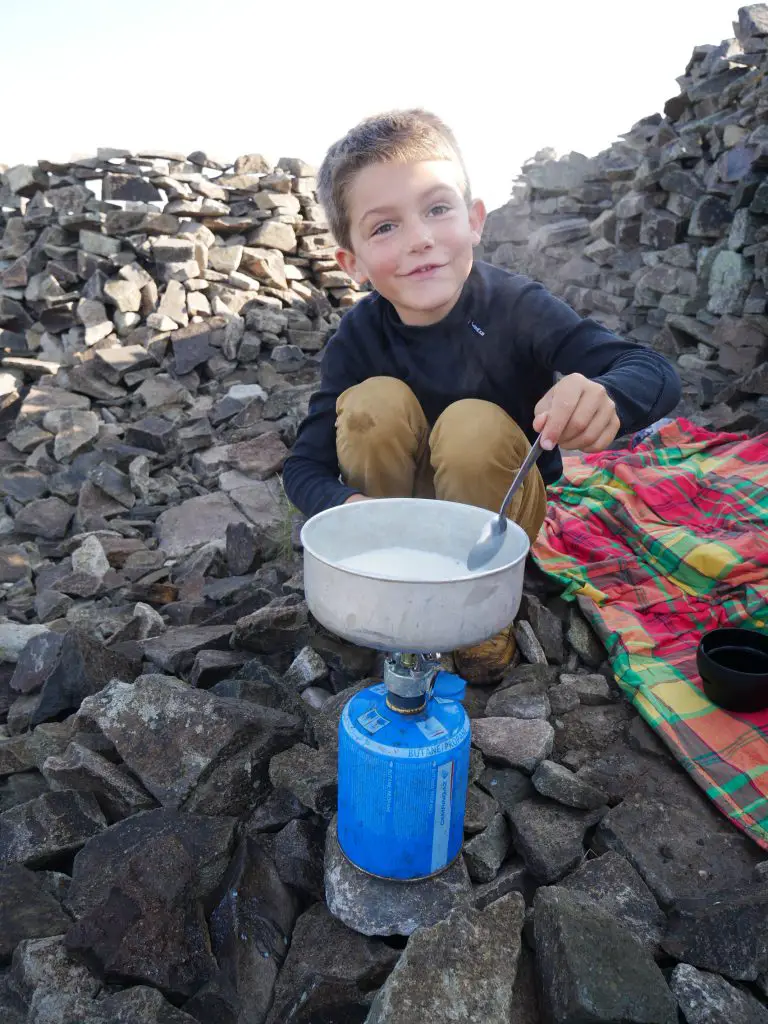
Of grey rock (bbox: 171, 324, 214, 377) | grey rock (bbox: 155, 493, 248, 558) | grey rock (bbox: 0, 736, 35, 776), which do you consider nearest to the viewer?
grey rock (bbox: 0, 736, 35, 776)

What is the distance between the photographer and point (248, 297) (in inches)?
262

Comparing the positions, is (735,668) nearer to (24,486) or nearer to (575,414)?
(575,414)

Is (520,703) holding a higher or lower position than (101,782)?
lower

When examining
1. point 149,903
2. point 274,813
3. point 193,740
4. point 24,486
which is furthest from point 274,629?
point 24,486

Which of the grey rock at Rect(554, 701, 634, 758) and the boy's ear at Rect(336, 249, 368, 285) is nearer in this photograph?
the grey rock at Rect(554, 701, 634, 758)

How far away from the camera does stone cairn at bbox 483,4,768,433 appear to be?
15.9 ft

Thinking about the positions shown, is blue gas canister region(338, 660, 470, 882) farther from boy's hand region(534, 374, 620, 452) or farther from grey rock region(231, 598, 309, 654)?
grey rock region(231, 598, 309, 654)

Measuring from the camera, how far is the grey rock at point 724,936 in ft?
4.43

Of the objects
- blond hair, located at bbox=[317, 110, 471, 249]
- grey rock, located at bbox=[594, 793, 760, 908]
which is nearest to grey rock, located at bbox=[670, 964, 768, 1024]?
grey rock, located at bbox=[594, 793, 760, 908]

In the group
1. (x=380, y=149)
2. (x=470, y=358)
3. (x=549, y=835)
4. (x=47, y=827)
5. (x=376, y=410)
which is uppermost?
(x=380, y=149)

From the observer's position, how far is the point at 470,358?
227cm

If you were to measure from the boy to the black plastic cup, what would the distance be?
57 centimetres

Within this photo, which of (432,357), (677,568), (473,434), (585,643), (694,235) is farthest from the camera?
(694,235)

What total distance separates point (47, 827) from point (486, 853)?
0.98 meters
